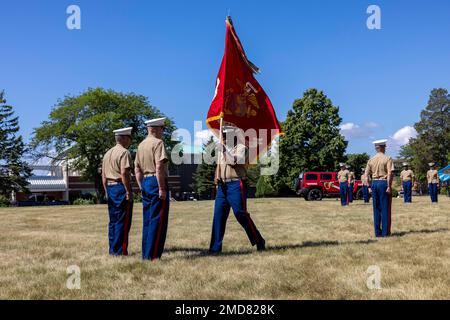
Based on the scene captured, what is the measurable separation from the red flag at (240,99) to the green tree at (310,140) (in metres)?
44.8

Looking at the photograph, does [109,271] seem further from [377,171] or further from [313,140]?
[313,140]

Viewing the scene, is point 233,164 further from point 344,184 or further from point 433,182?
point 433,182

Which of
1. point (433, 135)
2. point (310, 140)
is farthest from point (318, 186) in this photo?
point (433, 135)

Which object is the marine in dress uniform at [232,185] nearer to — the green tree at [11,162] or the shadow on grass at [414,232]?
the shadow on grass at [414,232]

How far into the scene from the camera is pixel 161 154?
6.95 meters

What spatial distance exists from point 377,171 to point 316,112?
4560 centimetres

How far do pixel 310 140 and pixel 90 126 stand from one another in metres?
24.9

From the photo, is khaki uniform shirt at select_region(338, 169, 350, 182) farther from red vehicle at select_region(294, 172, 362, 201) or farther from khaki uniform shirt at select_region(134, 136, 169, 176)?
khaki uniform shirt at select_region(134, 136, 169, 176)

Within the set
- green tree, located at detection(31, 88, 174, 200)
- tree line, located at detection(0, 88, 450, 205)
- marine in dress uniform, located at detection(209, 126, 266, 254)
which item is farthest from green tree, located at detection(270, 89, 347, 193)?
marine in dress uniform, located at detection(209, 126, 266, 254)

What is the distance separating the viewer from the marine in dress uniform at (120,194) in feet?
24.6

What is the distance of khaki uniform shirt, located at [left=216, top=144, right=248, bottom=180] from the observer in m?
7.43

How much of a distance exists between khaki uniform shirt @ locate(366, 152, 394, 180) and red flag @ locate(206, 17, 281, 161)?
267 cm

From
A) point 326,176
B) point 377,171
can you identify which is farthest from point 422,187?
point 377,171
